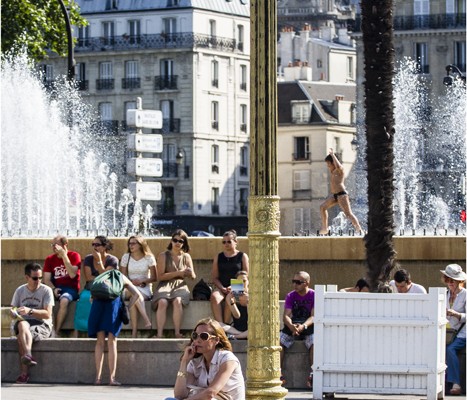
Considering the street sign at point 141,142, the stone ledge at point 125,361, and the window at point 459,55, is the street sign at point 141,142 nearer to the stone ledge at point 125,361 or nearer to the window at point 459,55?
the stone ledge at point 125,361

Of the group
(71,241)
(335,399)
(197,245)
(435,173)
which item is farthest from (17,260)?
(435,173)

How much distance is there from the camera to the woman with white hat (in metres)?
19.6

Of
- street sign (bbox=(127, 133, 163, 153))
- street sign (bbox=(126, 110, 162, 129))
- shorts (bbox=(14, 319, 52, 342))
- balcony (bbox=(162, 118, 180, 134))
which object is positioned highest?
balcony (bbox=(162, 118, 180, 134))

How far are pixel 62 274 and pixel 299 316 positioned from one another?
329 cm

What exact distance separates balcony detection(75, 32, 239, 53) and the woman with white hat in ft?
265

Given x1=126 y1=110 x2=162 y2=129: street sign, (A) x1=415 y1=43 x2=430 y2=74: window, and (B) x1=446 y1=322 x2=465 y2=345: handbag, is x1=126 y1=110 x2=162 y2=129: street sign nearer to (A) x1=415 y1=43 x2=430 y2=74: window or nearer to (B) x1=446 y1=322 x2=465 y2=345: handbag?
(B) x1=446 y1=322 x2=465 y2=345: handbag

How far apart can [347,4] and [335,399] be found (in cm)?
11619

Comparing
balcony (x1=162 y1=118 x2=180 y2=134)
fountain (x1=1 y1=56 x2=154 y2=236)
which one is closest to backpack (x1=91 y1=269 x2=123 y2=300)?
fountain (x1=1 y1=56 x2=154 y2=236)

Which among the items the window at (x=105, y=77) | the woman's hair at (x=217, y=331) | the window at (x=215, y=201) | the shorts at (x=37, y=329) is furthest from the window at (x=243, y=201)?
the woman's hair at (x=217, y=331)

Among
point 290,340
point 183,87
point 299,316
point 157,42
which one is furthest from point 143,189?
point 157,42

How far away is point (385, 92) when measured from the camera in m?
23.0

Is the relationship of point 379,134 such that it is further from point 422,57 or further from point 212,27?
point 212,27

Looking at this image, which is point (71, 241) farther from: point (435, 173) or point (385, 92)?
point (435, 173)

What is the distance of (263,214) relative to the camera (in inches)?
624
